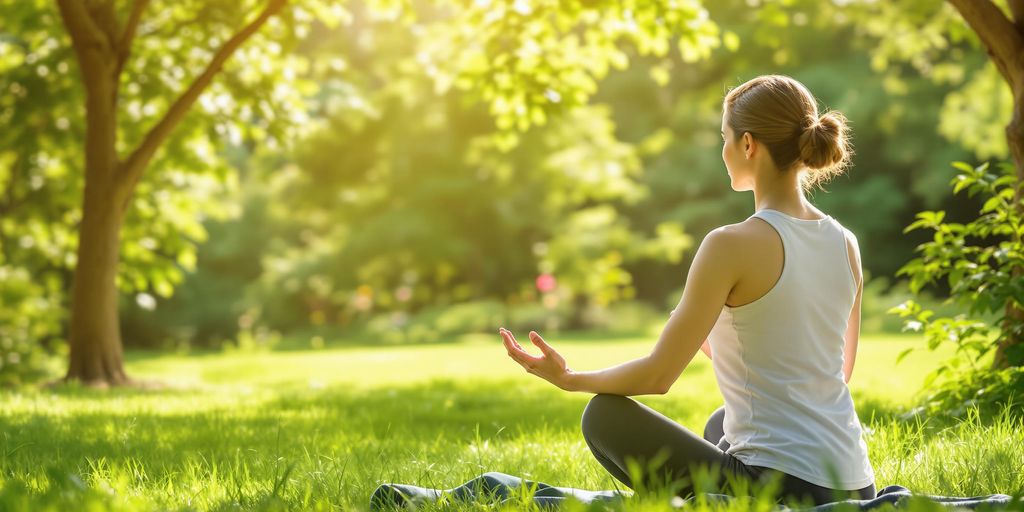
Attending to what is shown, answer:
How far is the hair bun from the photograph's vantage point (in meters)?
2.74

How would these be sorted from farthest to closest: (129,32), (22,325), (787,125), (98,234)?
(22,325) < (98,234) < (129,32) < (787,125)

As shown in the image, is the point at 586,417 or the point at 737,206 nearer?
the point at 586,417

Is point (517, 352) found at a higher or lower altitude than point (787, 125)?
lower

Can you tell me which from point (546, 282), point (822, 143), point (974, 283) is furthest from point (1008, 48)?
point (546, 282)

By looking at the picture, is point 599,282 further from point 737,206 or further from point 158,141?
point 158,141

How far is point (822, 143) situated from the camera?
8.99 feet

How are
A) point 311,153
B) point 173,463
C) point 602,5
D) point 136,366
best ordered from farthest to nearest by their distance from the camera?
point 311,153, point 136,366, point 602,5, point 173,463

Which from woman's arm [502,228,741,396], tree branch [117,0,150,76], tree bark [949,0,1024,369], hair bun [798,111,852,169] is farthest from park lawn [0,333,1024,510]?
tree branch [117,0,150,76]

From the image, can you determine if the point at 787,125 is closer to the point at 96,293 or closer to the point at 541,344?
the point at 541,344

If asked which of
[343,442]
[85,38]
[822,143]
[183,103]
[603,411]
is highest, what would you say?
[85,38]

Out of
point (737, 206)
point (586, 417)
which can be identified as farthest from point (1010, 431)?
point (737, 206)

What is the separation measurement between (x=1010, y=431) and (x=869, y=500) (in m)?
1.61

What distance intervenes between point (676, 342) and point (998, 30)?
3.87 meters

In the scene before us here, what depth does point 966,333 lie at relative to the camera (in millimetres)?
4688
